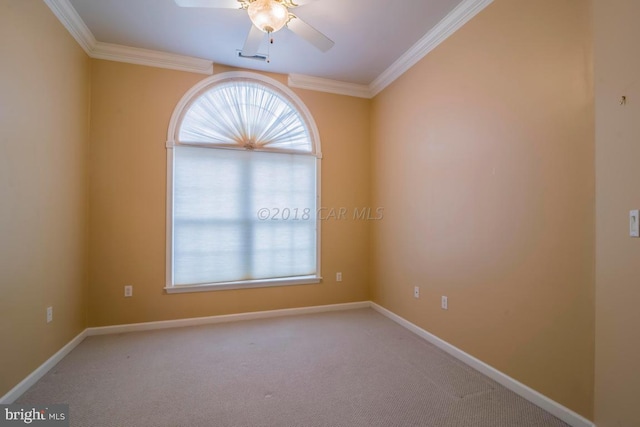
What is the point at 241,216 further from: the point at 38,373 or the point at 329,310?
the point at 38,373

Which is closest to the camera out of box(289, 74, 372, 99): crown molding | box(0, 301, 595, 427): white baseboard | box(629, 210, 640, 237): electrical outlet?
A: box(629, 210, 640, 237): electrical outlet

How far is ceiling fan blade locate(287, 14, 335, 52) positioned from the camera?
1876 mm

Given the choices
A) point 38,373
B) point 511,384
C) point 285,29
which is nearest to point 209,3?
point 285,29

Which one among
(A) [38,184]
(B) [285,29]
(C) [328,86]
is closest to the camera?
(A) [38,184]

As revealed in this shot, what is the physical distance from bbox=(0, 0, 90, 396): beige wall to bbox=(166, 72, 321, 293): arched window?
2.58 ft

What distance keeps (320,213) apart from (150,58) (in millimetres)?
2478

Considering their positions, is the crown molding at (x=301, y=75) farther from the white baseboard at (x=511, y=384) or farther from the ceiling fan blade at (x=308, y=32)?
the white baseboard at (x=511, y=384)

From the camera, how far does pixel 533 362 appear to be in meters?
1.82

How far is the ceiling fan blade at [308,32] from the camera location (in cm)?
188

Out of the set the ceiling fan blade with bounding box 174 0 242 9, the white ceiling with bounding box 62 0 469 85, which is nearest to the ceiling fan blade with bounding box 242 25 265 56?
the ceiling fan blade with bounding box 174 0 242 9

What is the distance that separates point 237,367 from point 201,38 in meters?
2.96

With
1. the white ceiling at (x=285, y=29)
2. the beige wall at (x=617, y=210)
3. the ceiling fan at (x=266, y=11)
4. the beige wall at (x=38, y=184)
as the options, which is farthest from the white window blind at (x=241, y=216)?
the beige wall at (x=617, y=210)

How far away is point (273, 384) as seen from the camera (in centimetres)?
201

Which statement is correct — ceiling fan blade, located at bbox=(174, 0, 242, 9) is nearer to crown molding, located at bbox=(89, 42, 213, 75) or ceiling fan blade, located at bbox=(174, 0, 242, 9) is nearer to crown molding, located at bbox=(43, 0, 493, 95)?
crown molding, located at bbox=(43, 0, 493, 95)
